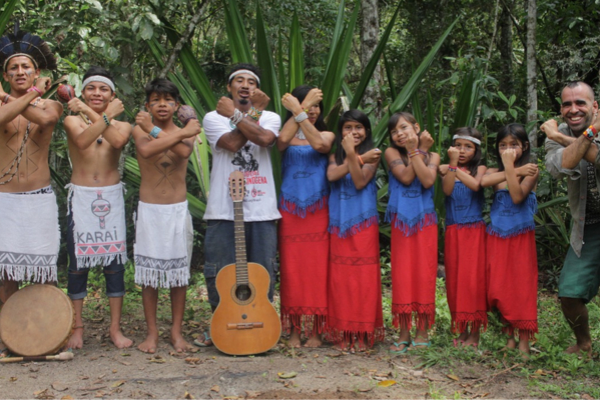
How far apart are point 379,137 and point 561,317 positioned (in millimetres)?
2045

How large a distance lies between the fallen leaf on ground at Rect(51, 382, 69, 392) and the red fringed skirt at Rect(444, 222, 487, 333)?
2.34 meters

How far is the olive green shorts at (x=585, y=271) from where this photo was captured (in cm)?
362

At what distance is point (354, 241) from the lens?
12.6 feet

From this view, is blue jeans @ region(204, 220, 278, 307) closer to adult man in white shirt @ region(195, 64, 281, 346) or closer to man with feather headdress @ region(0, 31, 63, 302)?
adult man in white shirt @ region(195, 64, 281, 346)

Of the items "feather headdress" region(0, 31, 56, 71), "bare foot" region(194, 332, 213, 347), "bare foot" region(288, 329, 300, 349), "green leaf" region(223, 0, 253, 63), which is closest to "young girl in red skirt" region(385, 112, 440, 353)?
"bare foot" region(288, 329, 300, 349)

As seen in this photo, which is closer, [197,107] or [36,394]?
[36,394]

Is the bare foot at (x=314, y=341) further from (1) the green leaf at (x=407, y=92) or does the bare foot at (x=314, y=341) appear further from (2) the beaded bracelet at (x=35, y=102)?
(2) the beaded bracelet at (x=35, y=102)

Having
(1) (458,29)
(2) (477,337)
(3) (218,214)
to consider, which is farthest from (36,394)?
(1) (458,29)

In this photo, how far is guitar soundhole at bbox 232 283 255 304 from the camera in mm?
3740

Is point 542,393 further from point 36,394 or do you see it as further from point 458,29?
point 458,29

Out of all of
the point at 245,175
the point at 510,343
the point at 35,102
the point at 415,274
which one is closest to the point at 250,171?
the point at 245,175

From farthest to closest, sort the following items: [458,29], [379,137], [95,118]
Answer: [458,29]
[379,137]
[95,118]

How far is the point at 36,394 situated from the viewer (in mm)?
3109

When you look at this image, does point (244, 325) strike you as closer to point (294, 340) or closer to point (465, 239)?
point (294, 340)
